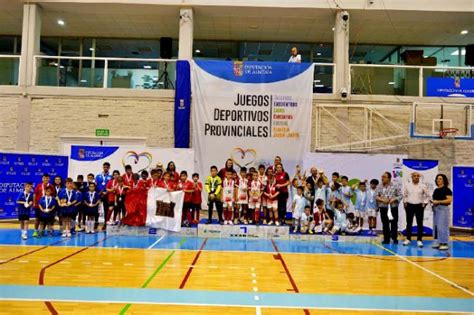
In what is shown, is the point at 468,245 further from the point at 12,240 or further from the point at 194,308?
the point at 12,240

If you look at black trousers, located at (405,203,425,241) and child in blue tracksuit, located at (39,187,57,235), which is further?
child in blue tracksuit, located at (39,187,57,235)

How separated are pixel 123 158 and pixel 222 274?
7.68 meters

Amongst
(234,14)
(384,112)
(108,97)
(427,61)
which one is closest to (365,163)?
(384,112)

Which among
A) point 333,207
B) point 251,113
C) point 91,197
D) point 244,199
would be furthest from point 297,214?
point 91,197

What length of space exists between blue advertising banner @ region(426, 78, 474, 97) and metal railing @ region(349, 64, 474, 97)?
215 mm

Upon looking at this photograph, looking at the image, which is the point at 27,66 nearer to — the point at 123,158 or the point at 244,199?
the point at 123,158

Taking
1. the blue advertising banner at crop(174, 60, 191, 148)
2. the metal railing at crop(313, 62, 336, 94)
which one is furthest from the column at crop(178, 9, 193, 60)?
the metal railing at crop(313, 62, 336, 94)

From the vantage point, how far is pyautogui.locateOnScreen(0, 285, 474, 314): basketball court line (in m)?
5.22

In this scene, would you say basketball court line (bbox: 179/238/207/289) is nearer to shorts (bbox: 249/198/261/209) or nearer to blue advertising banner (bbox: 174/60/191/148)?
shorts (bbox: 249/198/261/209)

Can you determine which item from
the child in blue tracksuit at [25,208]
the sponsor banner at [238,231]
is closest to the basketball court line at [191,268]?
the sponsor banner at [238,231]

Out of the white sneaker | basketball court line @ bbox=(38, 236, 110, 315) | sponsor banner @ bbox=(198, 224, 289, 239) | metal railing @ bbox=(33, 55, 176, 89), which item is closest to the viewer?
basketball court line @ bbox=(38, 236, 110, 315)

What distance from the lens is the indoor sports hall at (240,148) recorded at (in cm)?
802

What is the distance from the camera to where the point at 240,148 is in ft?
46.0

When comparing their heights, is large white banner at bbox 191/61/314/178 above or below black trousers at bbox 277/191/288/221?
above
